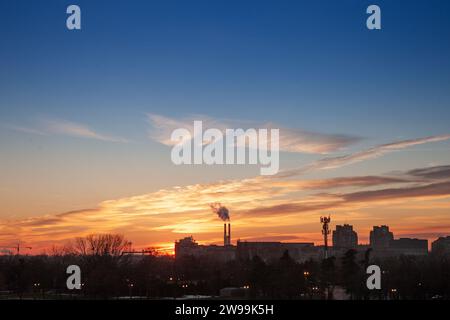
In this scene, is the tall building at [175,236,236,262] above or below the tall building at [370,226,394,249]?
below

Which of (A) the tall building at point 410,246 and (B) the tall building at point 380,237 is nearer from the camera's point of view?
(B) the tall building at point 380,237

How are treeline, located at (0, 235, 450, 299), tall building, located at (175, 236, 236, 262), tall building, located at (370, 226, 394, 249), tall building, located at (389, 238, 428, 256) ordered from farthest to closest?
tall building, located at (389, 238, 428, 256)
tall building, located at (370, 226, 394, 249)
tall building, located at (175, 236, 236, 262)
treeline, located at (0, 235, 450, 299)

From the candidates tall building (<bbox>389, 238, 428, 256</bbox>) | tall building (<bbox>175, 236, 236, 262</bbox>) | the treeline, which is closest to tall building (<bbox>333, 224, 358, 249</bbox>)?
tall building (<bbox>389, 238, 428, 256</bbox>)

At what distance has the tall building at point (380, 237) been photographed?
175875 mm

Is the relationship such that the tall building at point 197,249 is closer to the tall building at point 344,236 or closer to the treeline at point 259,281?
the tall building at point 344,236

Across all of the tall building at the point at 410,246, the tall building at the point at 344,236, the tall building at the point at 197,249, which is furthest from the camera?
the tall building at the point at 344,236

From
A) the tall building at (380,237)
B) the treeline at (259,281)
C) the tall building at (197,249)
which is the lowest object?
the treeline at (259,281)

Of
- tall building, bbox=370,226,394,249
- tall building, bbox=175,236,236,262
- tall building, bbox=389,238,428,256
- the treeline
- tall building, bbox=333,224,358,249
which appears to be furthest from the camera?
tall building, bbox=333,224,358,249

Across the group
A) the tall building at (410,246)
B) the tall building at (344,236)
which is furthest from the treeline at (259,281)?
the tall building at (344,236)

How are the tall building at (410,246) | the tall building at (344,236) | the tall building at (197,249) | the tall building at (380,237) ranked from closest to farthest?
the tall building at (197,249), the tall building at (380,237), the tall building at (410,246), the tall building at (344,236)

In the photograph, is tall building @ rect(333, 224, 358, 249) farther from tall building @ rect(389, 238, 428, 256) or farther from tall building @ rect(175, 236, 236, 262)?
tall building @ rect(175, 236, 236, 262)

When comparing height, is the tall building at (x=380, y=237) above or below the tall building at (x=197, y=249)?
above

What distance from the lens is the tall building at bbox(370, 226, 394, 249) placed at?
6924 inches

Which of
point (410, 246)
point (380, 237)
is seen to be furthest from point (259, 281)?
point (410, 246)
